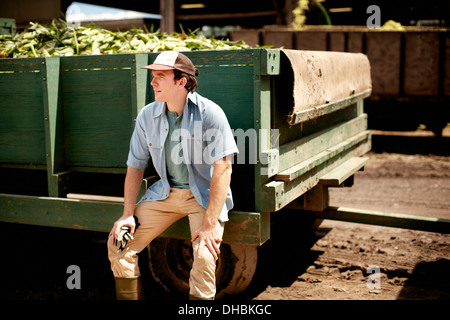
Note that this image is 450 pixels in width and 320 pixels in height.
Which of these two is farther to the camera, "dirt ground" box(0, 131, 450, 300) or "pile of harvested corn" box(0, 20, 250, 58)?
"pile of harvested corn" box(0, 20, 250, 58)

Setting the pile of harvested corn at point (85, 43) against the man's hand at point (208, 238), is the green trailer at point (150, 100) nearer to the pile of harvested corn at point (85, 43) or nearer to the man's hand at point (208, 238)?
the man's hand at point (208, 238)

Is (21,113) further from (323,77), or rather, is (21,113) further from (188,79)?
(323,77)

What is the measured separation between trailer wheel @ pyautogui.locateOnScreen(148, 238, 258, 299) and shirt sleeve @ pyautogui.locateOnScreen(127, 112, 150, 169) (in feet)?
2.71

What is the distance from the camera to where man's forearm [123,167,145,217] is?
131 inches

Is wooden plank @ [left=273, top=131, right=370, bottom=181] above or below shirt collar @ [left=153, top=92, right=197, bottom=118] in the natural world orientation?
below

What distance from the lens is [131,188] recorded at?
3.36 meters

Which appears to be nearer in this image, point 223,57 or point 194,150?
point 194,150

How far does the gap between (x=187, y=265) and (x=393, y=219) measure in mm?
1639

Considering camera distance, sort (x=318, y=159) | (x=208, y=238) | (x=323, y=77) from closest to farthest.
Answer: (x=208, y=238)
(x=323, y=77)
(x=318, y=159)

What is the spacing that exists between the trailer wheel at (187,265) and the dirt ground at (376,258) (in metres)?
0.37

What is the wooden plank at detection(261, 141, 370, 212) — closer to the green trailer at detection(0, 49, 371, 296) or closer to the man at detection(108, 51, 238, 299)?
the green trailer at detection(0, 49, 371, 296)

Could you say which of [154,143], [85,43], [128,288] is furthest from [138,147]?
[85,43]

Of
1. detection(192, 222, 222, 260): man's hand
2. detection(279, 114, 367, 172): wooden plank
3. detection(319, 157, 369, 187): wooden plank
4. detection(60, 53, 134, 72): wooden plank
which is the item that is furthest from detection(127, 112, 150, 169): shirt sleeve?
detection(319, 157, 369, 187): wooden plank
